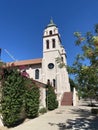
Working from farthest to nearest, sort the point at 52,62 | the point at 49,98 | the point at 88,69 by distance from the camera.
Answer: the point at 52,62
the point at 49,98
the point at 88,69

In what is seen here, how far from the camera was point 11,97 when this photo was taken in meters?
13.0

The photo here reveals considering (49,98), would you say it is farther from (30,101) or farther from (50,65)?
(50,65)

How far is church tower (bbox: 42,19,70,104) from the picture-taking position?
39969 mm

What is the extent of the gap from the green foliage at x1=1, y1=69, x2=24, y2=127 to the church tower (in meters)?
24.4

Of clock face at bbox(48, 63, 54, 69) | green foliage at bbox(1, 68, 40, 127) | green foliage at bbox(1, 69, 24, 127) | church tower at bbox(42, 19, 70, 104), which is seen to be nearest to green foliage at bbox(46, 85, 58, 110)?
green foliage at bbox(1, 68, 40, 127)

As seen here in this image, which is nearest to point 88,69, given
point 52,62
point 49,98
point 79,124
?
point 79,124

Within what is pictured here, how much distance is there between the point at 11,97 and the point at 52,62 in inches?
1142

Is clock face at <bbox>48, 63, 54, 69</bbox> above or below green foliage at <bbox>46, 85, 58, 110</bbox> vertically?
above

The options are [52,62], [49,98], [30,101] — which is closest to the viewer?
[30,101]

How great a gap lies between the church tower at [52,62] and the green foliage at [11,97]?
24.4 m

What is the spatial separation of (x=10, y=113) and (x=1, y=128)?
1159 millimetres

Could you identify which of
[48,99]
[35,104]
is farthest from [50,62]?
[35,104]

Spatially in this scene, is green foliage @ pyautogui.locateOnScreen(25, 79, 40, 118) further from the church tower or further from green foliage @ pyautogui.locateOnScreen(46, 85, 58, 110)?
the church tower

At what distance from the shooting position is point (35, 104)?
17625 mm
